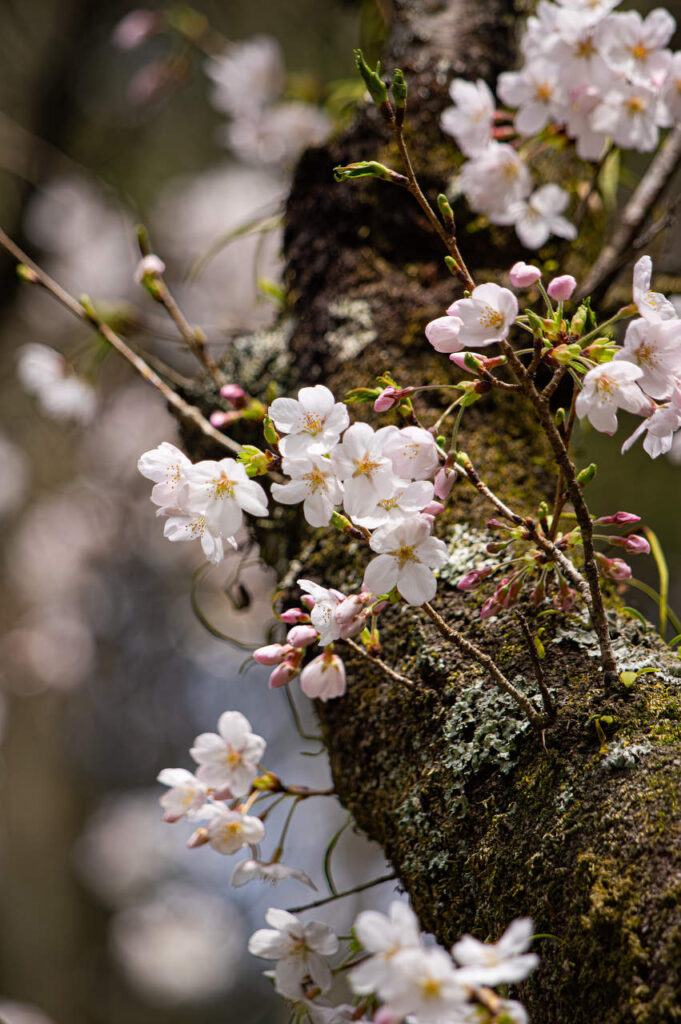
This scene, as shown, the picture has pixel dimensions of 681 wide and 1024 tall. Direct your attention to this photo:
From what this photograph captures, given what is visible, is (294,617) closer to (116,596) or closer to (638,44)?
(638,44)

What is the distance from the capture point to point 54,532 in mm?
5461

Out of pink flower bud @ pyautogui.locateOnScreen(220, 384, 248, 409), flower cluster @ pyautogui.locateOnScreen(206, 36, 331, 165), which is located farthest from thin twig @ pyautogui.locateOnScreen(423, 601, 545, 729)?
flower cluster @ pyautogui.locateOnScreen(206, 36, 331, 165)

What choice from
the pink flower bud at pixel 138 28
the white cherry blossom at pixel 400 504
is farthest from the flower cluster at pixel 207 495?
the pink flower bud at pixel 138 28

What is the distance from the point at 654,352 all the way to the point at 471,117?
85 cm

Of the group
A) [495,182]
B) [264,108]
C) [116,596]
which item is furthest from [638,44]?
[116,596]

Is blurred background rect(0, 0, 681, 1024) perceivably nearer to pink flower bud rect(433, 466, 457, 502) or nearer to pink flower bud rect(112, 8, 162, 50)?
pink flower bud rect(112, 8, 162, 50)

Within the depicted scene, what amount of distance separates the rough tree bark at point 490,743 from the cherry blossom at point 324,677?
9 centimetres

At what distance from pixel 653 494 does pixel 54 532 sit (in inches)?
162

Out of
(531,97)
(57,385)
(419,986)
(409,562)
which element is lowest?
(57,385)

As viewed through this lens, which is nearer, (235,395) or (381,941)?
(381,941)

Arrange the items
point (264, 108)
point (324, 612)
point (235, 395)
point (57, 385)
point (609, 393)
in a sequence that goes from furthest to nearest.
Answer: point (264, 108) → point (57, 385) → point (235, 395) → point (324, 612) → point (609, 393)

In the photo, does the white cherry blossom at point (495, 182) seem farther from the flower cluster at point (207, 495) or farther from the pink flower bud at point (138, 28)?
the pink flower bud at point (138, 28)

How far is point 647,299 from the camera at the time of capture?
68 cm

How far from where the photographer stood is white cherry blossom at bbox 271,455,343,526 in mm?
686
